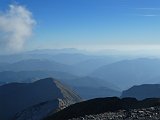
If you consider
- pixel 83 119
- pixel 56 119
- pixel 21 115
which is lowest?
pixel 21 115

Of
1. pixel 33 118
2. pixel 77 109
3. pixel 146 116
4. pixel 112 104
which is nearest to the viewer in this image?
pixel 146 116

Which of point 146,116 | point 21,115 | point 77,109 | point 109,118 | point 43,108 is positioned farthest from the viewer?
point 21,115

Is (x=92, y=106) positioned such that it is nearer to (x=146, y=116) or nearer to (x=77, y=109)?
(x=77, y=109)

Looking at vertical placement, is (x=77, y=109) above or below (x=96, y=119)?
below

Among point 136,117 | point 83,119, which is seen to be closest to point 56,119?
point 83,119

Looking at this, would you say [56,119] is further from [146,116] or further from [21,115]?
[21,115]

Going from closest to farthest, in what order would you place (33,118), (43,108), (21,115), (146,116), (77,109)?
(146,116) < (77,109) < (33,118) < (43,108) < (21,115)

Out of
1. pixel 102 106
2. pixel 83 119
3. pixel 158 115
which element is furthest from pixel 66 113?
pixel 158 115

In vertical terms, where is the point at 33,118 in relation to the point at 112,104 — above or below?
below

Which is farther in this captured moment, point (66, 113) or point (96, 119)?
point (66, 113)
